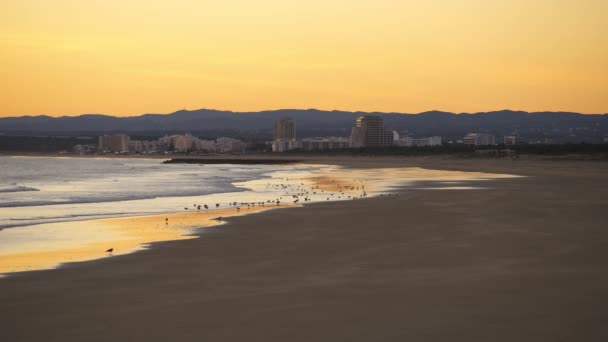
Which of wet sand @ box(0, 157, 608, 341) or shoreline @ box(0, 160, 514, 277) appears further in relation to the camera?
shoreline @ box(0, 160, 514, 277)

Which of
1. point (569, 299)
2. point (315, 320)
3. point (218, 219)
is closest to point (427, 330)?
point (315, 320)

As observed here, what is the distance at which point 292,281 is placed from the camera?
9953 millimetres

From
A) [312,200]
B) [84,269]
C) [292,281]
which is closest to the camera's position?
[292,281]

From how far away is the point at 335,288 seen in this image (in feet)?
30.6

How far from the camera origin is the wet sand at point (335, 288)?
7.23 meters

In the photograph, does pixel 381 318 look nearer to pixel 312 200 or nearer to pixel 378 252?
pixel 378 252

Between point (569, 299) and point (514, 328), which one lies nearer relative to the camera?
point (514, 328)

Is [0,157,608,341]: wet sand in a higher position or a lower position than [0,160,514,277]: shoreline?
higher

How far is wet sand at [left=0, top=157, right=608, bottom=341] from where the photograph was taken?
7.23 meters

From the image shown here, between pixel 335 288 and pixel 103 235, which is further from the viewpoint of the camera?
pixel 103 235

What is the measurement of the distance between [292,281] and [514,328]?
367cm

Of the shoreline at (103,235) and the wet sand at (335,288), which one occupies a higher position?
the wet sand at (335,288)

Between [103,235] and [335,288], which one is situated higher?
[335,288]

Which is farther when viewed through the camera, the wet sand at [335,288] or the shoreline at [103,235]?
the shoreline at [103,235]
